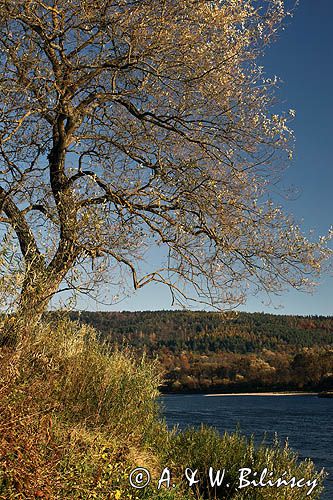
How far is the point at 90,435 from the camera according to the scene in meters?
7.66

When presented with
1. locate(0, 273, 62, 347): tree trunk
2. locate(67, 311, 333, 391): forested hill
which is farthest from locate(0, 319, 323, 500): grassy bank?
locate(67, 311, 333, 391): forested hill

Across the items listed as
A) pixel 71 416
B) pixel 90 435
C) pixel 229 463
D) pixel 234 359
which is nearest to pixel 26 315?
pixel 90 435

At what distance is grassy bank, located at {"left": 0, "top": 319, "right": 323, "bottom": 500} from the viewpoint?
565 cm

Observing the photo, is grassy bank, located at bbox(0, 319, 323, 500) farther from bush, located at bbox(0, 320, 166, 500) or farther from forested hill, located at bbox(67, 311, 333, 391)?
forested hill, located at bbox(67, 311, 333, 391)

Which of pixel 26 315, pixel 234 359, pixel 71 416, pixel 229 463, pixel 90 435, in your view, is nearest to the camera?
pixel 26 315

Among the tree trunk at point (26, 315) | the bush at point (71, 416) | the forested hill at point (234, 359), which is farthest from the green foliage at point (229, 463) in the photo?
the forested hill at point (234, 359)

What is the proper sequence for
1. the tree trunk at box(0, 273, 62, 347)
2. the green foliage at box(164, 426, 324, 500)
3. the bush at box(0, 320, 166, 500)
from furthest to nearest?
the green foliage at box(164, 426, 324, 500) → the tree trunk at box(0, 273, 62, 347) → the bush at box(0, 320, 166, 500)

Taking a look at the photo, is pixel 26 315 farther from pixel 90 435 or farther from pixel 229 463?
pixel 229 463

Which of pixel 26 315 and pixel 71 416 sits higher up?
pixel 26 315

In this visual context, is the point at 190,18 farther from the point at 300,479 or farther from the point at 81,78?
the point at 300,479

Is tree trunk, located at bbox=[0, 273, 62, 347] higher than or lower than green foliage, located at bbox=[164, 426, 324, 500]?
higher

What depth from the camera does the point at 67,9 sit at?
30.6 feet

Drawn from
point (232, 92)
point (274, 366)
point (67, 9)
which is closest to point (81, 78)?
point (67, 9)

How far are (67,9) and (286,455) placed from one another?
28.3ft
